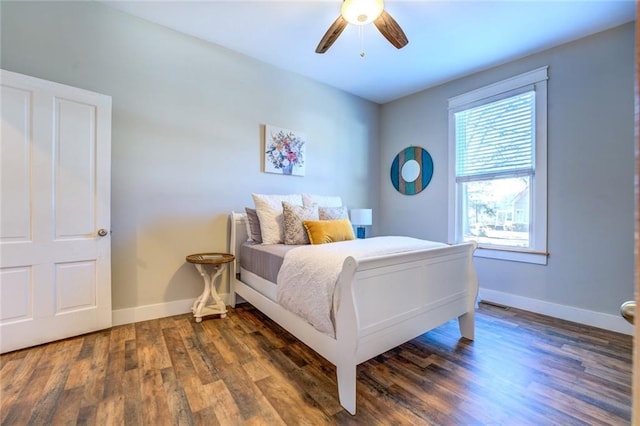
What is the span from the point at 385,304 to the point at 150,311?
2336mm

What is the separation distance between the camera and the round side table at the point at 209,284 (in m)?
2.64

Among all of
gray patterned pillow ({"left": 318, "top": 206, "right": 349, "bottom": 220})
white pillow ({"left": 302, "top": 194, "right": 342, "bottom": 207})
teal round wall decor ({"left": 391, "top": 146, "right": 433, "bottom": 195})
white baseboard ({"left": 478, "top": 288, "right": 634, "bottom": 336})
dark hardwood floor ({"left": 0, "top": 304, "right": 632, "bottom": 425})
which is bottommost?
dark hardwood floor ({"left": 0, "top": 304, "right": 632, "bottom": 425})

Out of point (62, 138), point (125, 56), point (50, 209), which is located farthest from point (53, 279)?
point (125, 56)

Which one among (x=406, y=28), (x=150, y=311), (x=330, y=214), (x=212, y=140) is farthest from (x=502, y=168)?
(x=150, y=311)

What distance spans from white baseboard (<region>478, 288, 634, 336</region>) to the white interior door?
4.12m

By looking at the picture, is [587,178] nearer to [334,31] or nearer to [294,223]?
[334,31]

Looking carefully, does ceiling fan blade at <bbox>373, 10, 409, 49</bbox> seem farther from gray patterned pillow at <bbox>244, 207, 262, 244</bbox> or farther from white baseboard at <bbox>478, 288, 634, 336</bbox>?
white baseboard at <bbox>478, 288, 634, 336</bbox>

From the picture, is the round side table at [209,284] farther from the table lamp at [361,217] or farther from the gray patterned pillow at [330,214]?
the table lamp at [361,217]

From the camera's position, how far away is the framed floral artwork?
11.1 feet

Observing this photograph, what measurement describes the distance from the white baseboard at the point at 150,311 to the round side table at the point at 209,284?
0.42 feet

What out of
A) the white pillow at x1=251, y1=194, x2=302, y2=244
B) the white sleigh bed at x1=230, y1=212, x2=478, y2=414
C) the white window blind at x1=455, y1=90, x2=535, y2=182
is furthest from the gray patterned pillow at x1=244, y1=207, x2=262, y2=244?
the white window blind at x1=455, y1=90, x2=535, y2=182

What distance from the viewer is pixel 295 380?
1.73 m

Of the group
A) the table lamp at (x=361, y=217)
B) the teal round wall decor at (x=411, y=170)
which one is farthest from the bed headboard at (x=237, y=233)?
the teal round wall decor at (x=411, y=170)

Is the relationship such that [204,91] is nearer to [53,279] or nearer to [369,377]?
[53,279]
